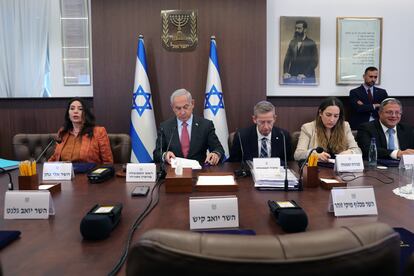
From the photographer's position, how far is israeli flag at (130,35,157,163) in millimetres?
3703

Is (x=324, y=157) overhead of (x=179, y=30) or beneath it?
beneath

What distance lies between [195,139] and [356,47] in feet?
9.07

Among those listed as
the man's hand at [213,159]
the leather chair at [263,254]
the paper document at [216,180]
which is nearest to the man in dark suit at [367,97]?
the man's hand at [213,159]

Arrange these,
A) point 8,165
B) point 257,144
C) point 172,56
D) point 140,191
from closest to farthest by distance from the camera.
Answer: point 140,191 < point 8,165 < point 257,144 < point 172,56

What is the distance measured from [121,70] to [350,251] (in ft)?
12.2

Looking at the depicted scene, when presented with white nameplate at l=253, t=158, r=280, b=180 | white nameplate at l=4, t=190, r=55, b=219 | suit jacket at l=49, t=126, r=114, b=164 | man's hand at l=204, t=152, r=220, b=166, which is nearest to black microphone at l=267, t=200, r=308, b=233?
white nameplate at l=253, t=158, r=280, b=180

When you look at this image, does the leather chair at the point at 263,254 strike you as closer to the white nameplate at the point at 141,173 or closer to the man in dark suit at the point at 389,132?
the white nameplate at the point at 141,173

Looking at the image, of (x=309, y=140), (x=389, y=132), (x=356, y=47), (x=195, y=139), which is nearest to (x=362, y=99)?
(x=356, y=47)

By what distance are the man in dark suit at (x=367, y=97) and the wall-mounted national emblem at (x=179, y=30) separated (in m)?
2.03

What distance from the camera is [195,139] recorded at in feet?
8.89

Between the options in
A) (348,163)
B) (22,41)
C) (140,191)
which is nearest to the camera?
(140,191)

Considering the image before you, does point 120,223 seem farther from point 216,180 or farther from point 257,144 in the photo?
point 257,144

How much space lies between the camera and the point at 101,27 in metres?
3.79

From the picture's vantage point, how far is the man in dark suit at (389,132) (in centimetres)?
272
